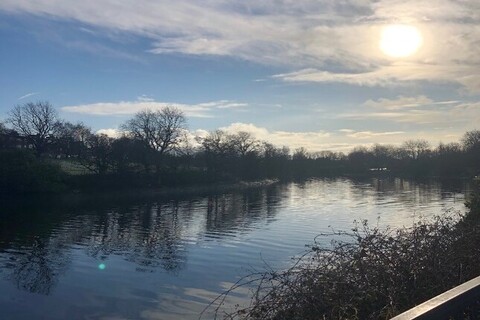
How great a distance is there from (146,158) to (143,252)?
5422cm

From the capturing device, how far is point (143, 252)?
85.7 ft

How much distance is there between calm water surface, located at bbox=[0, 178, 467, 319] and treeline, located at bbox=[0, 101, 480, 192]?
13.0m

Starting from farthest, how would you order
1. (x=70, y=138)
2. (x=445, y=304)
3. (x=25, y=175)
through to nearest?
(x=70, y=138) < (x=25, y=175) < (x=445, y=304)

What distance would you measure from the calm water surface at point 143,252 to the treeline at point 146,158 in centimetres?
1299

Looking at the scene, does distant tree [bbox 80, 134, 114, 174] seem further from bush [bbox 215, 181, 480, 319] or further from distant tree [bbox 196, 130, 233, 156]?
bush [bbox 215, 181, 480, 319]

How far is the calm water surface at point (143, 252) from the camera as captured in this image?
55.2 ft

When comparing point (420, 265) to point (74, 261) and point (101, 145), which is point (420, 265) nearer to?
point (74, 261)

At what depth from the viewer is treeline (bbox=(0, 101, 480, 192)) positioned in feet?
203

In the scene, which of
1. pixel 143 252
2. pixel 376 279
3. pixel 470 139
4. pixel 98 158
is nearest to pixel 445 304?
pixel 376 279

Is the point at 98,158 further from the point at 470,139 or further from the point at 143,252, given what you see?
the point at 470,139

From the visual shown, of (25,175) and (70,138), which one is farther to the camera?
(70,138)

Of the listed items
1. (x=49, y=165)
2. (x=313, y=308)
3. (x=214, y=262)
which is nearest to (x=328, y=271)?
(x=313, y=308)

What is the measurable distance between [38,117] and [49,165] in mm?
27445

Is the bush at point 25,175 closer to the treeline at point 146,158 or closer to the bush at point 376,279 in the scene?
the treeline at point 146,158
